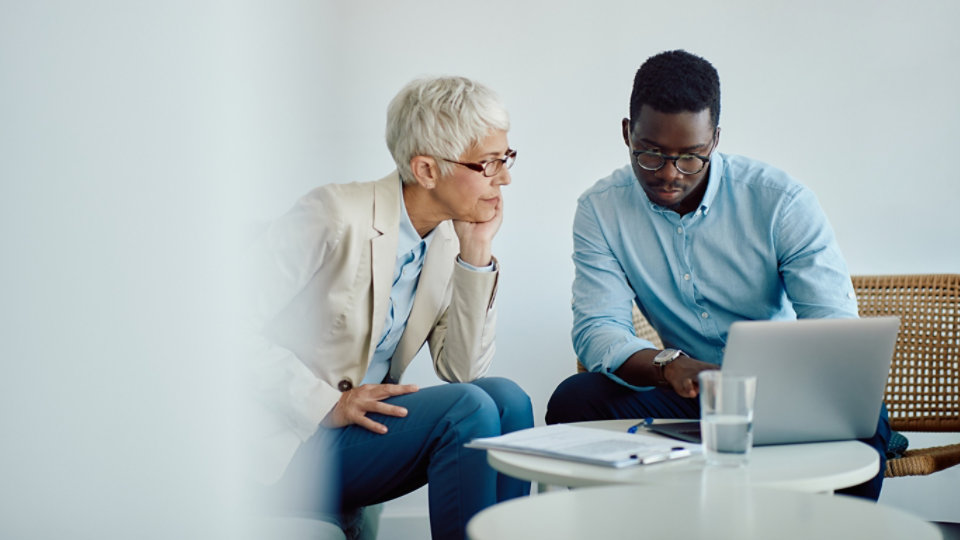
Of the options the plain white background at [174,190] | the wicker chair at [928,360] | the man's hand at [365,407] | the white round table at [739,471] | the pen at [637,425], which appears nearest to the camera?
the plain white background at [174,190]

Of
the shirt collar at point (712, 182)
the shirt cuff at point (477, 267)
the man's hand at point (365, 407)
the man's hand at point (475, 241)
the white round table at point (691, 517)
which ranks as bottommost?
the man's hand at point (365, 407)

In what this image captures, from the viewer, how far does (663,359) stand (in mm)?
1543

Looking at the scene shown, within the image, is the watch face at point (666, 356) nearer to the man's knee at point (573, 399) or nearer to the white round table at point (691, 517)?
the man's knee at point (573, 399)

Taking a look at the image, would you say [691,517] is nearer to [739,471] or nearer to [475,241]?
[739,471]

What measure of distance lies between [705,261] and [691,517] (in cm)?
105

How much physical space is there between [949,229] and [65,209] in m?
2.23

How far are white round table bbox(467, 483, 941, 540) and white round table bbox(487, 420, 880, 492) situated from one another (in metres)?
0.09

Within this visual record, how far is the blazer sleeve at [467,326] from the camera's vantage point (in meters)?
1.77

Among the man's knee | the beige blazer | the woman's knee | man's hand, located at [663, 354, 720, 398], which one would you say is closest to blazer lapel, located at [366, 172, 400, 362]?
the beige blazer

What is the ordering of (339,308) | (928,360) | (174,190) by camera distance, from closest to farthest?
(174,190) < (339,308) < (928,360)

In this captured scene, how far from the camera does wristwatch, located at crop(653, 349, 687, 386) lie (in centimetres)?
154

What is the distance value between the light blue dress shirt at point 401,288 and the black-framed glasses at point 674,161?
36 centimetres

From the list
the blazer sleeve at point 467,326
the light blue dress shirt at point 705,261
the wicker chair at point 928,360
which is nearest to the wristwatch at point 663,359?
the light blue dress shirt at point 705,261

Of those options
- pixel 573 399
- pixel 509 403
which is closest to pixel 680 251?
pixel 573 399
